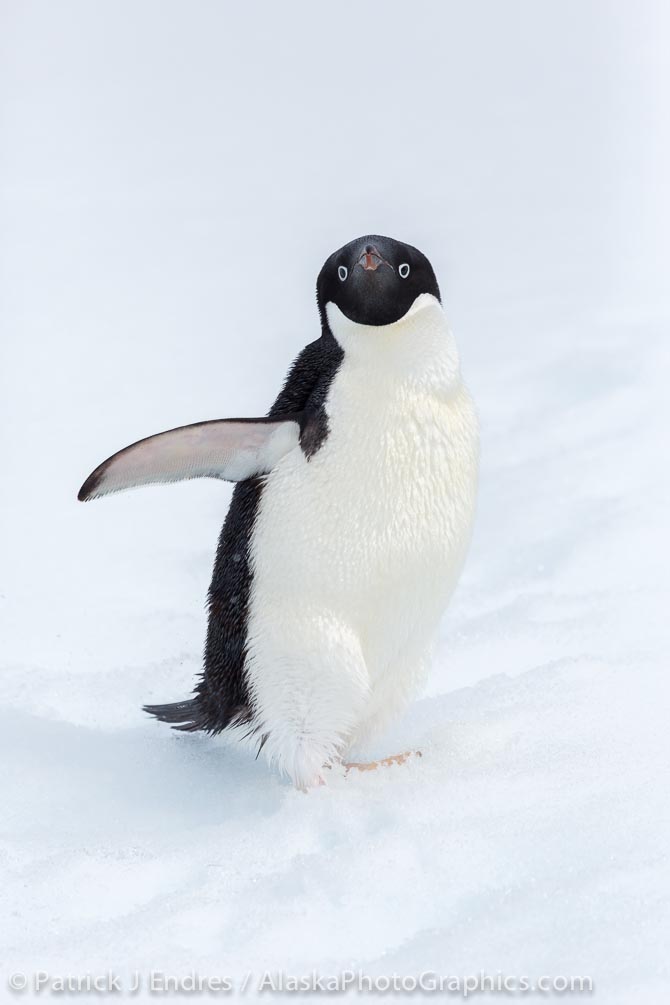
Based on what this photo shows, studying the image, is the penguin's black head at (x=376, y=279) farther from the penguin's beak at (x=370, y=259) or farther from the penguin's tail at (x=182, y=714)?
the penguin's tail at (x=182, y=714)

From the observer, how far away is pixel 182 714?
3.03 m

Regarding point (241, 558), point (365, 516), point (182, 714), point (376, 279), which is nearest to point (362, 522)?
point (365, 516)

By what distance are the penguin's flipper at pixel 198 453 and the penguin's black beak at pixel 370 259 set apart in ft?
1.11

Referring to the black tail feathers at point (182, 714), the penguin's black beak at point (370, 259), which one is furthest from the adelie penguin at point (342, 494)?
the black tail feathers at point (182, 714)

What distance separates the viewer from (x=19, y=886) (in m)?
2.36

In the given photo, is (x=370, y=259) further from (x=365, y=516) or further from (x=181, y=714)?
(x=181, y=714)

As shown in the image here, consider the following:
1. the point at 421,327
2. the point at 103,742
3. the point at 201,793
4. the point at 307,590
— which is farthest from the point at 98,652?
the point at 421,327

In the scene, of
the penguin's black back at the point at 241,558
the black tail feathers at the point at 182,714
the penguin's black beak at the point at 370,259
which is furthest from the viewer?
the black tail feathers at the point at 182,714

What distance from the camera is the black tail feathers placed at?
2.97m

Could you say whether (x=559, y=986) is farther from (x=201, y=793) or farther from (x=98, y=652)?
(x=98, y=652)

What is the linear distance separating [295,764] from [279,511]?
1.70 feet

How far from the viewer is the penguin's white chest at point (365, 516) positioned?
2598 mm

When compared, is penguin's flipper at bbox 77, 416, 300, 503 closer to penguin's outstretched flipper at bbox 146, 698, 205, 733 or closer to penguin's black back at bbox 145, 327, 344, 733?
penguin's black back at bbox 145, 327, 344, 733

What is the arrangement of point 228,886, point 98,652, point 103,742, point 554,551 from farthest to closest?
→ 1. point 554,551
2. point 98,652
3. point 103,742
4. point 228,886
